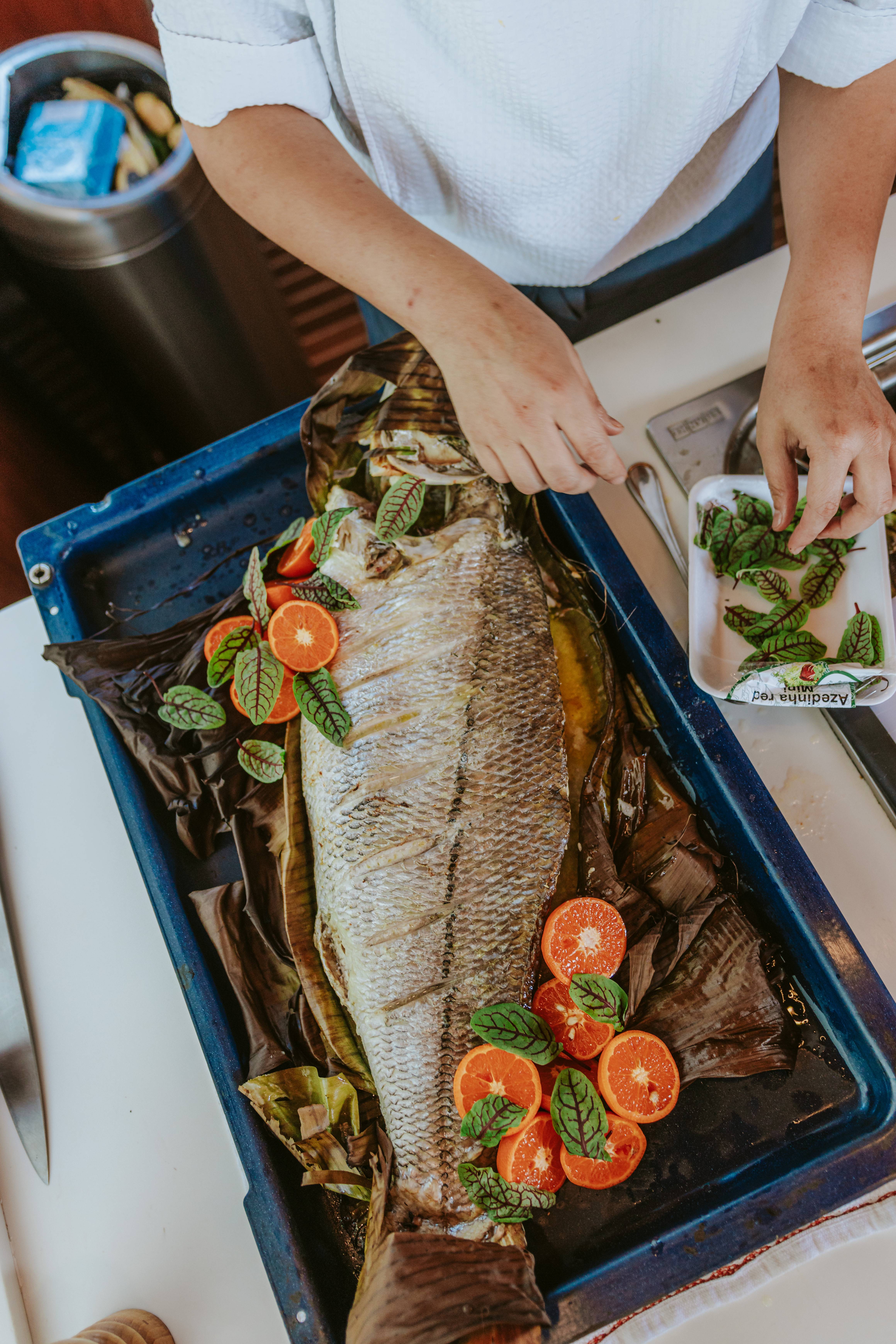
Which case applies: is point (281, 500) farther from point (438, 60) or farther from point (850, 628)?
point (850, 628)

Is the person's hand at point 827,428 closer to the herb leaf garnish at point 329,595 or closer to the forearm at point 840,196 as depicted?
the forearm at point 840,196

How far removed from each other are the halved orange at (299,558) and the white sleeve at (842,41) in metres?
0.89

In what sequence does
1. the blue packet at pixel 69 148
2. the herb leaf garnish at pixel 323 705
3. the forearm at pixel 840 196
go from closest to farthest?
the forearm at pixel 840 196 < the herb leaf garnish at pixel 323 705 < the blue packet at pixel 69 148

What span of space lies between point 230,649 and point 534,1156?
0.79 meters

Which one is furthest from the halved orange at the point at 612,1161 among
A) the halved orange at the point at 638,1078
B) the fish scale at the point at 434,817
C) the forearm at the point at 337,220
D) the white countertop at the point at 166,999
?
the forearm at the point at 337,220

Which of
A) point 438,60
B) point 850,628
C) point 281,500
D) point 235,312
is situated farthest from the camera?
point 235,312

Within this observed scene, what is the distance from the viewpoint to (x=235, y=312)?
1.74m

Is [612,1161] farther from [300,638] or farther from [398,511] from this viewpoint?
[398,511]

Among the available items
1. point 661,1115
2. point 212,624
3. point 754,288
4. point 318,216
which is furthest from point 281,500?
point 661,1115

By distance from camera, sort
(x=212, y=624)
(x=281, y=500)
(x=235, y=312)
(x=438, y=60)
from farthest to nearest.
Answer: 1. (x=235, y=312)
2. (x=281, y=500)
3. (x=212, y=624)
4. (x=438, y=60)

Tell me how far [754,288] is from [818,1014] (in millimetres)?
1193

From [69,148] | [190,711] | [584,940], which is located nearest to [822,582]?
[584,940]

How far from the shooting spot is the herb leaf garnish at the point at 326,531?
1146mm

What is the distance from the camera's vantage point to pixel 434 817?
3.34 ft
